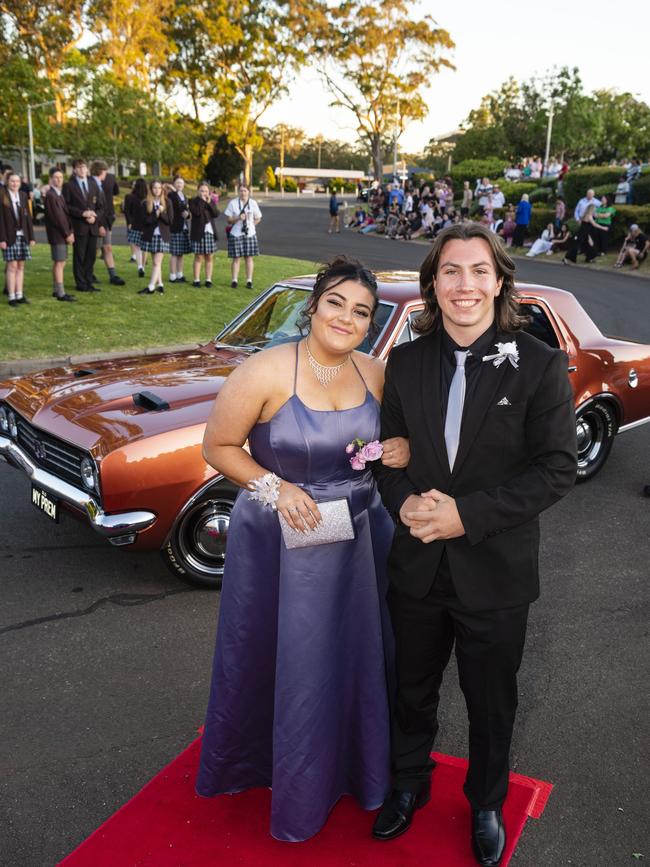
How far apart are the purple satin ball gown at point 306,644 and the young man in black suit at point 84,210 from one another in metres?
10.2

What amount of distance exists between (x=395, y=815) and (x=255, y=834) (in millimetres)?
476

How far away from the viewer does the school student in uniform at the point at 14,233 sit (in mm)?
10438

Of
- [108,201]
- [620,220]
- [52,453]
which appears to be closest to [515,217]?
[620,220]

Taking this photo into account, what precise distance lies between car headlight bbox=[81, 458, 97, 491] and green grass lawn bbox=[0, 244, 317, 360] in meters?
5.39

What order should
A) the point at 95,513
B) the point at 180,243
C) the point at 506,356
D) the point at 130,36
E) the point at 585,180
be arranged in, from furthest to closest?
the point at 130,36 < the point at 585,180 < the point at 180,243 < the point at 95,513 < the point at 506,356

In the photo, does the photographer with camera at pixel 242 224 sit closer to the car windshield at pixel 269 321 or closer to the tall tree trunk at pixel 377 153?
the car windshield at pixel 269 321

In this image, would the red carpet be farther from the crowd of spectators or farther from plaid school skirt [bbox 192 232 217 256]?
the crowd of spectators

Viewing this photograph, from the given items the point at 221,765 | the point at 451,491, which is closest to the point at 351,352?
the point at 451,491

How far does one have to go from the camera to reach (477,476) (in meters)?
2.21

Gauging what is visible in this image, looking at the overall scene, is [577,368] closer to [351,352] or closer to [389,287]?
[389,287]

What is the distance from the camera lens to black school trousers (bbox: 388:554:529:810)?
230 cm

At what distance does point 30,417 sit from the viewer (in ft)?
14.1

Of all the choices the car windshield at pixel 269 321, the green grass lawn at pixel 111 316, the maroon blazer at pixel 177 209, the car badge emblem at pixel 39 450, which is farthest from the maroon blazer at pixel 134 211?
the car badge emblem at pixel 39 450

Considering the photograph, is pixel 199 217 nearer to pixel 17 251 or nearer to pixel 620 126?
pixel 17 251
